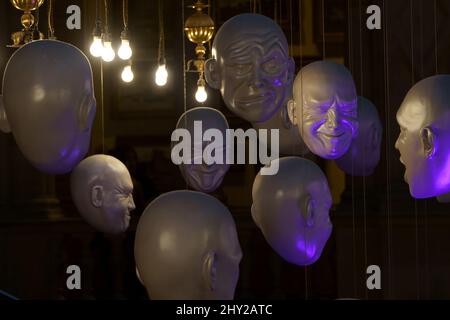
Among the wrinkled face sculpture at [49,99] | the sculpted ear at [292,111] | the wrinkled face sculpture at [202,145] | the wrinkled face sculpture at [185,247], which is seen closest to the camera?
the wrinkled face sculpture at [185,247]

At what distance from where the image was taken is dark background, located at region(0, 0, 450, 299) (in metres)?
8.48

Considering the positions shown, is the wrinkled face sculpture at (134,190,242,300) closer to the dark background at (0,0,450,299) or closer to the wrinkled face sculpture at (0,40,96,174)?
the wrinkled face sculpture at (0,40,96,174)

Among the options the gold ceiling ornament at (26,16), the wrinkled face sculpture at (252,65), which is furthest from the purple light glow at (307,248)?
the gold ceiling ornament at (26,16)

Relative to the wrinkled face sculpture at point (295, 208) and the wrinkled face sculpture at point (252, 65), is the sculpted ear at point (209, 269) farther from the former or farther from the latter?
the wrinkled face sculpture at point (252, 65)

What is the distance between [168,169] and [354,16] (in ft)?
5.66

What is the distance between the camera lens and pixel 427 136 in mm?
4895

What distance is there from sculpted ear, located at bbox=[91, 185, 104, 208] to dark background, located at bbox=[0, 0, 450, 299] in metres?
3.02

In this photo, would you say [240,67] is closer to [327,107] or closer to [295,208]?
[327,107]

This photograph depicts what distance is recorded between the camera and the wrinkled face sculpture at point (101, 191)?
5.49m

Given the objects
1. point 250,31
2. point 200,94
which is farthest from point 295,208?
point 200,94

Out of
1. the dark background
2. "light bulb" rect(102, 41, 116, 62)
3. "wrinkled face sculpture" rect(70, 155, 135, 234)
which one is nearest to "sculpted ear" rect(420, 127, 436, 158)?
"wrinkled face sculpture" rect(70, 155, 135, 234)

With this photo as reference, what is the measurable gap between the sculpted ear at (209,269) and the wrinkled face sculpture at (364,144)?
1.51 metres
